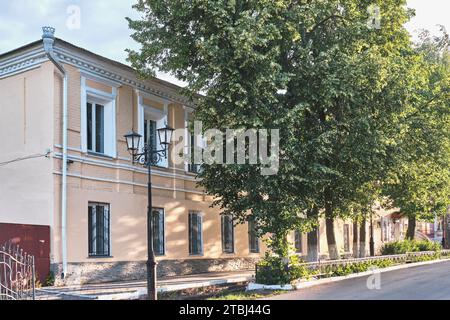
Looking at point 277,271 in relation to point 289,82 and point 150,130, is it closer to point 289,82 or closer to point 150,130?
point 289,82

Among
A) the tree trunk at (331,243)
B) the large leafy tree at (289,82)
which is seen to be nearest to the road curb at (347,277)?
the large leafy tree at (289,82)

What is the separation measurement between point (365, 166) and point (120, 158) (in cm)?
797

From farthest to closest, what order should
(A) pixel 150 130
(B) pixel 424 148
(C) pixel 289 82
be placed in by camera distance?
(A) pixel 150 130 < (B) pixel 424 148 < (C) pixel 289 82

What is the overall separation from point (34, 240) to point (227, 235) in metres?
10.3

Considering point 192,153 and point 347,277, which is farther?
Result: point 347,277

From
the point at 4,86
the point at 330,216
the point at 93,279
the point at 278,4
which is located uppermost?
the point at 278,4

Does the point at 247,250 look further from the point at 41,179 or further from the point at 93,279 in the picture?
the point at 41,179

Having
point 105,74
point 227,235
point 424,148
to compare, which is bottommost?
point 227,235

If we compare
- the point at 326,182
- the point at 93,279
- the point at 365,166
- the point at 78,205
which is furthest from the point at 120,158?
the point at 365,166

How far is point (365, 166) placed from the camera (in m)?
18.4

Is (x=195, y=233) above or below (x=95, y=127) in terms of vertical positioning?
below

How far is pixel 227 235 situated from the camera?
971 inches

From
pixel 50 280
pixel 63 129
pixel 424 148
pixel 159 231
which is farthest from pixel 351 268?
pixel 63 129

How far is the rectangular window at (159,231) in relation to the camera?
2066cm
